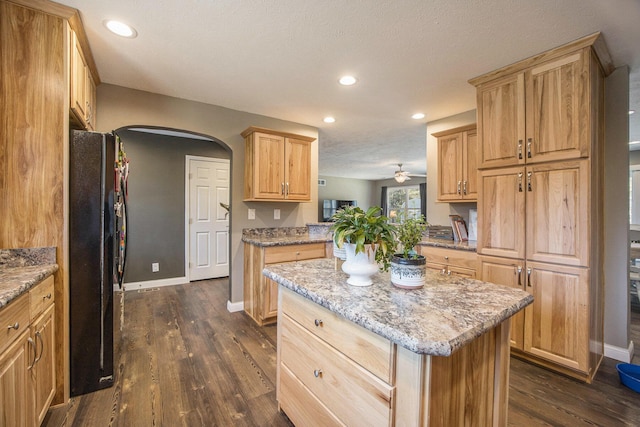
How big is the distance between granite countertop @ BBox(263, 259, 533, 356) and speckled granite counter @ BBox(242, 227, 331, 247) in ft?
4.87

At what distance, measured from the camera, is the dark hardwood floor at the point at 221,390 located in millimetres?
1706

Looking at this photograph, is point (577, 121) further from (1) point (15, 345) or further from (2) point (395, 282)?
(1) point (15, 345)

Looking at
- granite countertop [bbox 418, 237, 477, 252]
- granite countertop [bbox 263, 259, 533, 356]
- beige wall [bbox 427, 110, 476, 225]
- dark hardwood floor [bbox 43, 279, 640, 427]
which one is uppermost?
beige wall [bbox 427, 110, 476, 225]

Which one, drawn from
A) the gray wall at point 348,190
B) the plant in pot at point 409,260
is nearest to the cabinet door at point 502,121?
the plant in pot at point 409,260

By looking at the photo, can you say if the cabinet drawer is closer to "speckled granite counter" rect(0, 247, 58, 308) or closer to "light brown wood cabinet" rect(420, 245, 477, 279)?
"speckled granite counter" rect(0, 247, 58, 308)

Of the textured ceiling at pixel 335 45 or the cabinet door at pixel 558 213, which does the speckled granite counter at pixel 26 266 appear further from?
the cabinet door at pixel 558 213

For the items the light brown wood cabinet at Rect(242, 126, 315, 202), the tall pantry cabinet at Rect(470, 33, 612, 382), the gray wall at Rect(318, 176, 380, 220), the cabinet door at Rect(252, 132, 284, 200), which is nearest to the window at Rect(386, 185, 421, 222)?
the gray wall at Rect(318, 176, 380, 220)

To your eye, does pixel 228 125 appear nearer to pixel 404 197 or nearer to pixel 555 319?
pixel 555 319

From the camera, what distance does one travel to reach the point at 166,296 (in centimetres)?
400

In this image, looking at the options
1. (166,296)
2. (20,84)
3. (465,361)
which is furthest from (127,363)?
(465,361)

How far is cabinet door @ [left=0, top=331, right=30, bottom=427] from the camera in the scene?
1.17 metres

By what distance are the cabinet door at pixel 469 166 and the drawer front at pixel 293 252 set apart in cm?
173

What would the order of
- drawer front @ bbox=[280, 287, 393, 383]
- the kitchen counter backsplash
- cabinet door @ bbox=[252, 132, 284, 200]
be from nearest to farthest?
drawer front @ bbox=[280, 287, 393, 383], the kitchen counter backsplash, cabinet door @ bbox=[252, 132, 284, 200]

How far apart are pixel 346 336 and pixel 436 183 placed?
298 cm
